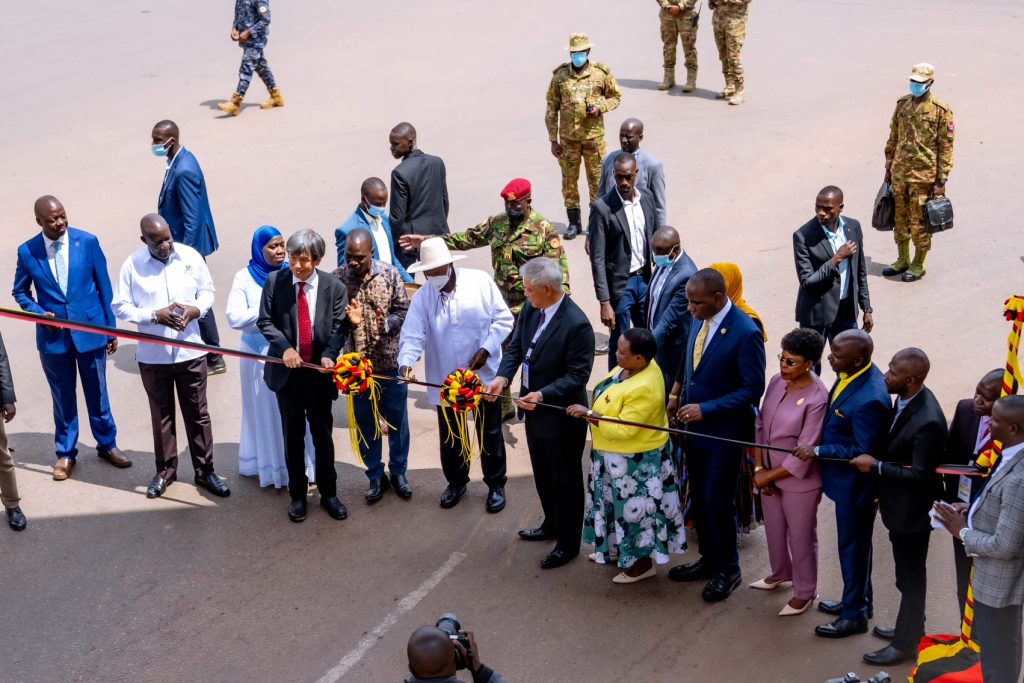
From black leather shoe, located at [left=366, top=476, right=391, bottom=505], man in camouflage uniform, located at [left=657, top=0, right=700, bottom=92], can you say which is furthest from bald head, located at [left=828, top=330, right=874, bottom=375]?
man in camouflage uniform, located at [left=657, top=0, right=700, bottom=92]

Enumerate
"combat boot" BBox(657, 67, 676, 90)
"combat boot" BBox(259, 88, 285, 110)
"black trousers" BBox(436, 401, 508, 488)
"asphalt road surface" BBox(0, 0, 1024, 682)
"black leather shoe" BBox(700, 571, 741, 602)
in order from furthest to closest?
"combat boot" BBox(259, 88, 285, 110) → "combat boot" BBox(657, 67, 676, 90) → "black trousers" BBox(436, 401, 508, 488) → "black leather shoe" BBox(700, 571, 741, 602) → "asphalt road surface" BBox(0, 0, 1024, 682)

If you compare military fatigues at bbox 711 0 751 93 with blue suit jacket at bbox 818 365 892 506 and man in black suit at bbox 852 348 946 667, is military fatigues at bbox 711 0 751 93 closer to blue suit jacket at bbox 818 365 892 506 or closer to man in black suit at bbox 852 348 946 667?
blue suit jacket at bbox 818 365 892 506

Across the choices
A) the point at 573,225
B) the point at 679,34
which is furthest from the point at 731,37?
the point at 573,225

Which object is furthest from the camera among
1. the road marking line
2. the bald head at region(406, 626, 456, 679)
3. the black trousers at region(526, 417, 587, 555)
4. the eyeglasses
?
the black trousers at region(526, 417, 587, 555)

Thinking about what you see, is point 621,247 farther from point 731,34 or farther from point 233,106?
point 233,106

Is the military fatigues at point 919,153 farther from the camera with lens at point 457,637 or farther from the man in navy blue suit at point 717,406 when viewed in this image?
the camera with lens at point 457,637

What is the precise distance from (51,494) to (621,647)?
4621 millimetres

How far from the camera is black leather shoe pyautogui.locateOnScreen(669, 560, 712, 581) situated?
7371 millimetres

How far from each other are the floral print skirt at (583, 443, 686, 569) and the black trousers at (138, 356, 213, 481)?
3.13m

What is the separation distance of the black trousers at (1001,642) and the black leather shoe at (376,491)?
4366mm

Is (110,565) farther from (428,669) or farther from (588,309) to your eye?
(588,309)

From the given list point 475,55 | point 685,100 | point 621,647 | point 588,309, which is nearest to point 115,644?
point 621,647

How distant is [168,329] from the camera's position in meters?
8.55

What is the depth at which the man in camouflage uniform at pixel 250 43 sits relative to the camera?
16.6m
